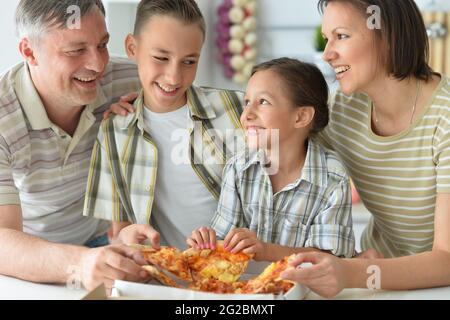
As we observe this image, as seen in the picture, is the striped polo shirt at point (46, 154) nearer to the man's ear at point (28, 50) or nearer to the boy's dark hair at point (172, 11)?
the man's ear at point (28, 50)

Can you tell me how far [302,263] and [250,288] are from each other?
9cm

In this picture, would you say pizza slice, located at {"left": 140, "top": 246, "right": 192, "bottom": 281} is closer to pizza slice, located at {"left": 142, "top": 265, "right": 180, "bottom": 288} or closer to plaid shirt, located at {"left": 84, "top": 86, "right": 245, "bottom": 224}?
pizza slice, located at {"left": 142, "top": 265, "right": 180, "bottom": 288}

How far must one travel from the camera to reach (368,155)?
1446 mm

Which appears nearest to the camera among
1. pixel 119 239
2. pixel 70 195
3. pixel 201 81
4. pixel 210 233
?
pixel 210 233

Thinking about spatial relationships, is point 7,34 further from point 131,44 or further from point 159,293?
point 159,293

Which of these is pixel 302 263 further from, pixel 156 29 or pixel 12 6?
pixel 12 6

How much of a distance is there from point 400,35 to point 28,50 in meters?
0.79

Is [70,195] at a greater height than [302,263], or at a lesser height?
greater

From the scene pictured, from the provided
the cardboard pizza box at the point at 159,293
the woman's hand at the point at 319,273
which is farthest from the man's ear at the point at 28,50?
the woman's hand at the point at 319,273

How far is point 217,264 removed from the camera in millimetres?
1210

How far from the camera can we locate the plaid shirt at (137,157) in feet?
4.91

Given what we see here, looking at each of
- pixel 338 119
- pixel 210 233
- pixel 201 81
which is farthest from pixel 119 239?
pixel 201 81

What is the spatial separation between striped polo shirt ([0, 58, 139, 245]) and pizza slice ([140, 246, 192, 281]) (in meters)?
0.36

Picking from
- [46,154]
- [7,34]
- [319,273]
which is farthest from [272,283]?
[7,34]
